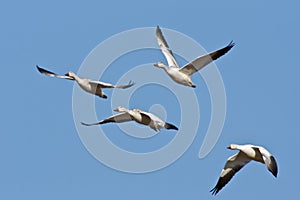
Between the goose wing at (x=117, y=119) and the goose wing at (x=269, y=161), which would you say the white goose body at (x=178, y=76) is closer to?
the goose wing at (x=117, y=119)

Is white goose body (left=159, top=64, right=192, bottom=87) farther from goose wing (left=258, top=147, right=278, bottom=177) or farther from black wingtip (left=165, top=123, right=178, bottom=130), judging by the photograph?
goose wing (left=258, top=147, right=278, bottom=177)

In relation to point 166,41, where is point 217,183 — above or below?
below

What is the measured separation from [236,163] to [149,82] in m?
3.80

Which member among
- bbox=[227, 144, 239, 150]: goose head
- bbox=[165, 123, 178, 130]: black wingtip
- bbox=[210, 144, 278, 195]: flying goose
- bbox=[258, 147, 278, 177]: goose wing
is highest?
bbox=[165, 123, 178, 130]: black wingtip

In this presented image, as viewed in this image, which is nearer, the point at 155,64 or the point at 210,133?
the point at 155,64

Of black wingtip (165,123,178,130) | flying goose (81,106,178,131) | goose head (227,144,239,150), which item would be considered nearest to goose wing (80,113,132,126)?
flying goose (81,106,178,131)

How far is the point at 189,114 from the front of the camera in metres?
33.2

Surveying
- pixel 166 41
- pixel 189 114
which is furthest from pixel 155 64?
pixel 189 114

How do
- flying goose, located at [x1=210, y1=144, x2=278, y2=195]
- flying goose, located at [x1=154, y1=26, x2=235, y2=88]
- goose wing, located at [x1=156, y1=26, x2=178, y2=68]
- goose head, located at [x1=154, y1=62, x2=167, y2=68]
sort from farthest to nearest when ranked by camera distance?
goose wing, located at [x1=156, y1=26, x2=178, y2=68], goose head, located at [x1=154, y1=62, x2=167, y2=68], flying goose, located at [x1=154, y1=26, x2=235, y2=88], flying goose, located at [x1=210, y1=144, x2=278, y2=195]

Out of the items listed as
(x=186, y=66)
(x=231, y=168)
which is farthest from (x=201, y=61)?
(x=231, y=168)

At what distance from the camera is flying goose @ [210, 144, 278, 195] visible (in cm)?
2770

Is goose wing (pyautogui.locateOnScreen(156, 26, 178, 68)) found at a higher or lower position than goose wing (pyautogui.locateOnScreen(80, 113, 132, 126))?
higher

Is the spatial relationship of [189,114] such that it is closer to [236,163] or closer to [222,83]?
[222,83]

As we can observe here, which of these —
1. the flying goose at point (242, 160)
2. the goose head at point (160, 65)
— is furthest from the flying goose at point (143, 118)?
the flying goose at point (242, 160)
